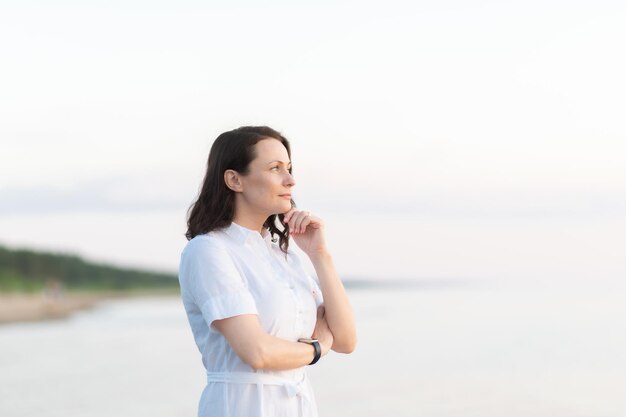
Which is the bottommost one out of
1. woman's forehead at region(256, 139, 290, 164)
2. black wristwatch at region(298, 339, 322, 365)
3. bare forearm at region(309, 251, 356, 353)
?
black wristwatch at region(298, 339, 322, 365)

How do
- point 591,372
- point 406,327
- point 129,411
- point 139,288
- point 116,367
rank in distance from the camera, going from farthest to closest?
1. point 139,288
2. point 406,327
3. point 116,367
4. point 591,372
5. point 129,411

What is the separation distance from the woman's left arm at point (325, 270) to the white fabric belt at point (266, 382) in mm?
162

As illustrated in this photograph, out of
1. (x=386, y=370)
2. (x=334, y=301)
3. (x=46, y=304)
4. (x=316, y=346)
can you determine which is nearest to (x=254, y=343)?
(x=316, y=346)

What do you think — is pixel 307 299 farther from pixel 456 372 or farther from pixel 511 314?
pixel 511 314

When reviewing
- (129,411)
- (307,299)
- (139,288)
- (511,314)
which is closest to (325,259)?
(307,299)

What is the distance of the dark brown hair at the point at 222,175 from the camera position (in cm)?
215

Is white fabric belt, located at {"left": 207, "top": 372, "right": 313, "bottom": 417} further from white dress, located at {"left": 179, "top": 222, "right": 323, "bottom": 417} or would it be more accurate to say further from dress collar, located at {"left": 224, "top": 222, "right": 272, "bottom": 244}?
dress collar, located at {"left": 224, "top": 222, "right": 272, "bottom": 244}

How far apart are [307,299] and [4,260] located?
55.7ft

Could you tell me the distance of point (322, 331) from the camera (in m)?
2.26

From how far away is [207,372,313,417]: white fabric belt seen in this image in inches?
83.4

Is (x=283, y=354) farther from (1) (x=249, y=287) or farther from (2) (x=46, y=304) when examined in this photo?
(2) (x=46, y=304)

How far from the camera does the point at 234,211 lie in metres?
2.19

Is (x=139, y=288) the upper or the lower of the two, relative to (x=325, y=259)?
lower

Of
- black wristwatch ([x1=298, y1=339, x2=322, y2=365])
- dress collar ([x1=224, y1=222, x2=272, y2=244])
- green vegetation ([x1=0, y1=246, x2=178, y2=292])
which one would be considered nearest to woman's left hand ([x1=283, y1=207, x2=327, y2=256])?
dress collar ([x1=224, y1=222, x2=272, y2=244])
